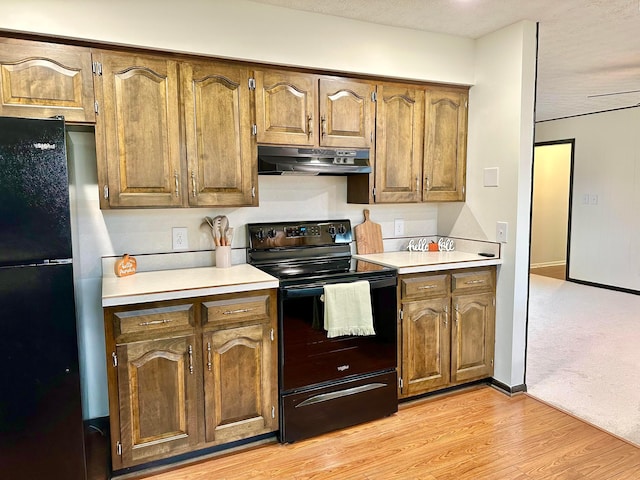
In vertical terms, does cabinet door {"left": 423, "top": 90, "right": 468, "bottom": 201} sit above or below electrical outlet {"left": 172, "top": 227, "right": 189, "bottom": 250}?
above

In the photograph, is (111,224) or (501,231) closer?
(111,224)

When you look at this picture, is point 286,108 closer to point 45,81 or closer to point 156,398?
point 45,81

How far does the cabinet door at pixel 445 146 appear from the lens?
10.7 feet

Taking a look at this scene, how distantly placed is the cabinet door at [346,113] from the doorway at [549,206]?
5671 millimetres

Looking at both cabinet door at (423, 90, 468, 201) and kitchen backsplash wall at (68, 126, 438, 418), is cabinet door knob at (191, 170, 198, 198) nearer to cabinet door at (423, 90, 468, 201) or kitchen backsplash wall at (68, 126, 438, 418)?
kitchen backsplash wall at (68, 126, 438, 418)

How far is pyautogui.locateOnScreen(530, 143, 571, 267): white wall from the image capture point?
7711 mm

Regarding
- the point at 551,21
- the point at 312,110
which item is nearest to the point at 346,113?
the point at 312,110

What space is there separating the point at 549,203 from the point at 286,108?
657 cm

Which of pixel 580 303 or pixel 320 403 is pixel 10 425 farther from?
pixel 580 303

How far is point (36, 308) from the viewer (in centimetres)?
188

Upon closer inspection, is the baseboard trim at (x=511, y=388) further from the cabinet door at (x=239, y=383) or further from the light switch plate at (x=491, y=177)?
the cabinet door at (x=239, y=383)

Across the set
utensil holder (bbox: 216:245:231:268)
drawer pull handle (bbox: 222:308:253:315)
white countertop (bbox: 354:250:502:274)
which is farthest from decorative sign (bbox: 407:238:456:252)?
drawer pull handle (bbox: 222:308:253:315)

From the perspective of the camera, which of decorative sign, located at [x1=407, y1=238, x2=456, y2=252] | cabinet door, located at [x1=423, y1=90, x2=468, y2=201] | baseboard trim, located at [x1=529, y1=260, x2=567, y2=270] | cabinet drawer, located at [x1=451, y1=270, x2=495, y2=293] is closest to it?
cabinet drawer, located at [x1=451, y1=270, x2=495, y2=293]

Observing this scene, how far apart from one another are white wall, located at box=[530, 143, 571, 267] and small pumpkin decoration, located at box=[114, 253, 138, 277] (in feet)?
22.6
